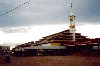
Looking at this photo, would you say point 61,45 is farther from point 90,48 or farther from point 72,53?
point 90,48

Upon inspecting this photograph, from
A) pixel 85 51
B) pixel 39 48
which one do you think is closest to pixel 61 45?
pixel 39 48

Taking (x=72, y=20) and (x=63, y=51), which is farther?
(x=72, y=20)

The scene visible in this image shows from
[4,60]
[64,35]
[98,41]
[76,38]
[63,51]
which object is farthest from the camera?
[76,38]

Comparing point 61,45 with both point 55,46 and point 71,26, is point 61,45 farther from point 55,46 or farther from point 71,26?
point 71,26

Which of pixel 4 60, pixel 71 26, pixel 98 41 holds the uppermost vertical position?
pixel 71 26

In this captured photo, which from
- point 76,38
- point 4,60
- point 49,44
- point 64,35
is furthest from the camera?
point 76,38

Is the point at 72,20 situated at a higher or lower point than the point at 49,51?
higher

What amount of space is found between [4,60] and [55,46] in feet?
93.0

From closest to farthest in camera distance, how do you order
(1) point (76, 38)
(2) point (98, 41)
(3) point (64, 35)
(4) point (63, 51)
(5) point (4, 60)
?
(5) point (4, 60) < (2) point (98, 41) < (4) point (63, 51) < (3) point (64, 35) < (1) point (76, 38)

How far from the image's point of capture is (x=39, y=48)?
6569 centimetres

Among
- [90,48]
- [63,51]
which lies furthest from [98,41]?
[63,51]

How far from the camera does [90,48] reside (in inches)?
2275

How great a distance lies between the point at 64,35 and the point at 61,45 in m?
9.53

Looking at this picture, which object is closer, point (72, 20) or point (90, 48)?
point (90, 48)
